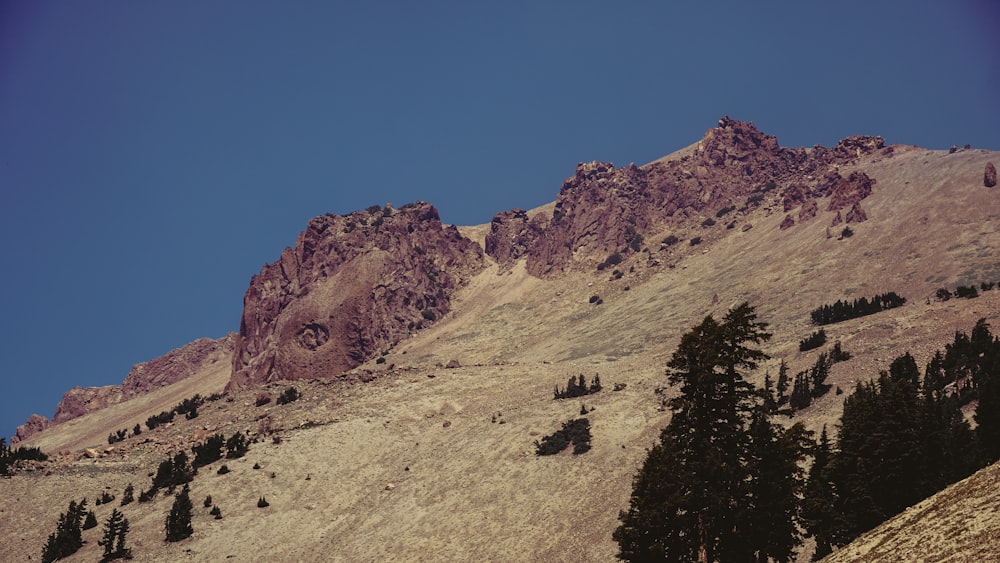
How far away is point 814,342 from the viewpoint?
67.8 metres

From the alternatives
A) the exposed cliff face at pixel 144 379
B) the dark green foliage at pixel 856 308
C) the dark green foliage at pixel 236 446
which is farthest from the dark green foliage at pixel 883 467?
the exposed cliff face at pixel 144 379

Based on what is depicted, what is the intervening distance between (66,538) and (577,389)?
4269 cm

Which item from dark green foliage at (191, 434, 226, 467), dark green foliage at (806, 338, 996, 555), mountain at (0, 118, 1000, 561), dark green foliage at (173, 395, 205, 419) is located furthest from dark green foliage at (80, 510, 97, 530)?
dark green foliage at (806, 338, 996, 555)

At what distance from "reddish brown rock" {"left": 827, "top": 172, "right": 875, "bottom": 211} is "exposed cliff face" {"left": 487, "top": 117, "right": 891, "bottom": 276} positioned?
880 centimetres

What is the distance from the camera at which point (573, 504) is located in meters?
49.7

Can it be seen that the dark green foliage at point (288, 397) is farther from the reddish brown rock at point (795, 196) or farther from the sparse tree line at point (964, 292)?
the reddish brown rock at point (795, 196)

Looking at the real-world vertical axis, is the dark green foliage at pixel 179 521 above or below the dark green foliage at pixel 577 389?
below

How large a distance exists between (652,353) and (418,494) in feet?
119

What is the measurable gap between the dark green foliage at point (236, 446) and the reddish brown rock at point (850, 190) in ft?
298

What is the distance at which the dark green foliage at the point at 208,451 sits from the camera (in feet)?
214

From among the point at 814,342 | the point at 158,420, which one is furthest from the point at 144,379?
the point at 814,342

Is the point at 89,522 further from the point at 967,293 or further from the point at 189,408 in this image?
the point at 967,293

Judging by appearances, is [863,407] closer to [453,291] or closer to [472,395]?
[472,395]

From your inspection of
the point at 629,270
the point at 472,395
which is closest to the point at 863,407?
the point at 472,395
